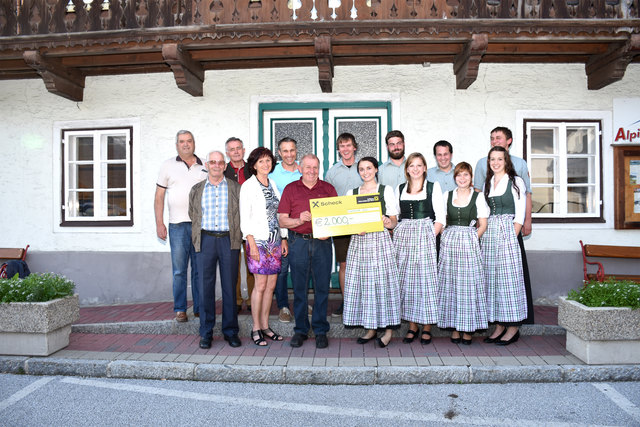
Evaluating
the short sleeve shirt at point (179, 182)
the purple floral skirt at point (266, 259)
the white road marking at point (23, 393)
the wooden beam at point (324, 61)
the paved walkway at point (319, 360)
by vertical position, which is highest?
the wooden beam at point (324, 61)

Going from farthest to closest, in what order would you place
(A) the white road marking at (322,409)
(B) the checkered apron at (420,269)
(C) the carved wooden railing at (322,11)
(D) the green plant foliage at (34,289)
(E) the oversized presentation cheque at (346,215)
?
(C) the carved wooden railing at (322,11) → (D) the green plant foliage at (34,289) → (B) the checkered apron at (420,269) → (E) the oversized presentation cheque at (346,215) → (A) the white road marking at (322,409)

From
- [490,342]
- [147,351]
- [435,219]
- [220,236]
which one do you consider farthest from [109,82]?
[490,342]

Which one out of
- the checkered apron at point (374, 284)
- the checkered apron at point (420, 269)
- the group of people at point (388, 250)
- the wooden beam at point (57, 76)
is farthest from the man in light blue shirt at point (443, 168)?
the wooden beam at point (57, 76)

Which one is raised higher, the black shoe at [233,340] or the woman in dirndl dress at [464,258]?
the woman in dirndl dress at [464,258]

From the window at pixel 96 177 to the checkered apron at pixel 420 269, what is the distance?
4882 mm

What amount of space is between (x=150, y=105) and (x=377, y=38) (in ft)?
12.4

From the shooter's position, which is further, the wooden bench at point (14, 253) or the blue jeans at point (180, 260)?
the wooden bench at point (14, 253)

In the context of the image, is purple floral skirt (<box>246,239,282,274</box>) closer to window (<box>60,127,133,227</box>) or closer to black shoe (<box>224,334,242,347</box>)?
black shoe (<box>224,334,242,347</box>)

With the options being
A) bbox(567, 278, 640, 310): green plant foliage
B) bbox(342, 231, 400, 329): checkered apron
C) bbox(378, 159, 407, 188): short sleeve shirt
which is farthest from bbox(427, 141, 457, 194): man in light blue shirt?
bbox(567, 278, 640, 310): green plant foliage

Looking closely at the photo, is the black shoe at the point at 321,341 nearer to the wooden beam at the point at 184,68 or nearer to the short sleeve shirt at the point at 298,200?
the short sleeve shirt at the point at 298,200

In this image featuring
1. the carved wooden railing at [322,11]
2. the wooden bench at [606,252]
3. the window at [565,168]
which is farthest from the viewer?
the window at [565,168]

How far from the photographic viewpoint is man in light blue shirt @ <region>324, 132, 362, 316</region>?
5191mm

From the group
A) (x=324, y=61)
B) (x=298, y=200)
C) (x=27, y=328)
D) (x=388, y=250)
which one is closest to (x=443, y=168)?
(x=388, y=250)

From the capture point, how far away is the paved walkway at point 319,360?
13.4 feet
